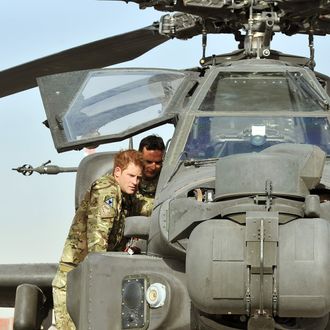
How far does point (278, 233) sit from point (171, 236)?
720mm

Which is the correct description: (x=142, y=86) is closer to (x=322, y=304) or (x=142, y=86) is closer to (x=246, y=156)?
(x=246, y=156)

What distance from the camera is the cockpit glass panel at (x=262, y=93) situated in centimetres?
847

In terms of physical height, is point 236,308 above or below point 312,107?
below

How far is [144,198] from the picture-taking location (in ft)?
28.0

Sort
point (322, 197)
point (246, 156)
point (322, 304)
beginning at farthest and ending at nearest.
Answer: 1. point (322, 197)
2. point (246, 156)
3. point (322, 304)

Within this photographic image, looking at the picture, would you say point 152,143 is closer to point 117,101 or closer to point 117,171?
point 117,101

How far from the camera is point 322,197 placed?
7.28 m

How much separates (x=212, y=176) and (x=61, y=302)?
5.42ft

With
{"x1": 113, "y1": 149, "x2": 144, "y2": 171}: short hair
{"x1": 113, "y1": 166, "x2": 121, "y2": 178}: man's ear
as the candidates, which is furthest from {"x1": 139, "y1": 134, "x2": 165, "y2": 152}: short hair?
{"x1": 113, "y1": 166, "x2": 121, "y2": 178}: man's ear

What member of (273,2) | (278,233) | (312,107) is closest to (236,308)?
(278,233)

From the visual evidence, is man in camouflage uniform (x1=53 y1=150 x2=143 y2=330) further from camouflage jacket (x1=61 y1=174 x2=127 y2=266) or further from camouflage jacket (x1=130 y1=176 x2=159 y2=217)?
camouflage jacket (x1=130 y1=176 x2=159 y2=217)

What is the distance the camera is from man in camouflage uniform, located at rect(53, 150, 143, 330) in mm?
8016

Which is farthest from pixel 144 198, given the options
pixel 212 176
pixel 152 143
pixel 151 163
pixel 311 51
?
pixel 311 51

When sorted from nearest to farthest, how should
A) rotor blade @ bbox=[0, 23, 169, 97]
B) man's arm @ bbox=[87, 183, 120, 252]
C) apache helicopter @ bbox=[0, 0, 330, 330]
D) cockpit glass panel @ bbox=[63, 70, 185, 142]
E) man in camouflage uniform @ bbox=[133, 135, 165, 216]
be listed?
1. apache helicopter @ bbox=[0, 0, 330, 330]
2. man's arm @ bbox=[87, 183, 120, 252]
3. cockpit glass panel @ bbox=[63, 70, 185, 142]
4. man in camouflage uniform @ bbox=[133, 135, 165, 216]
5. rotor blade @ bbox=[0, 23, 169, 97]
